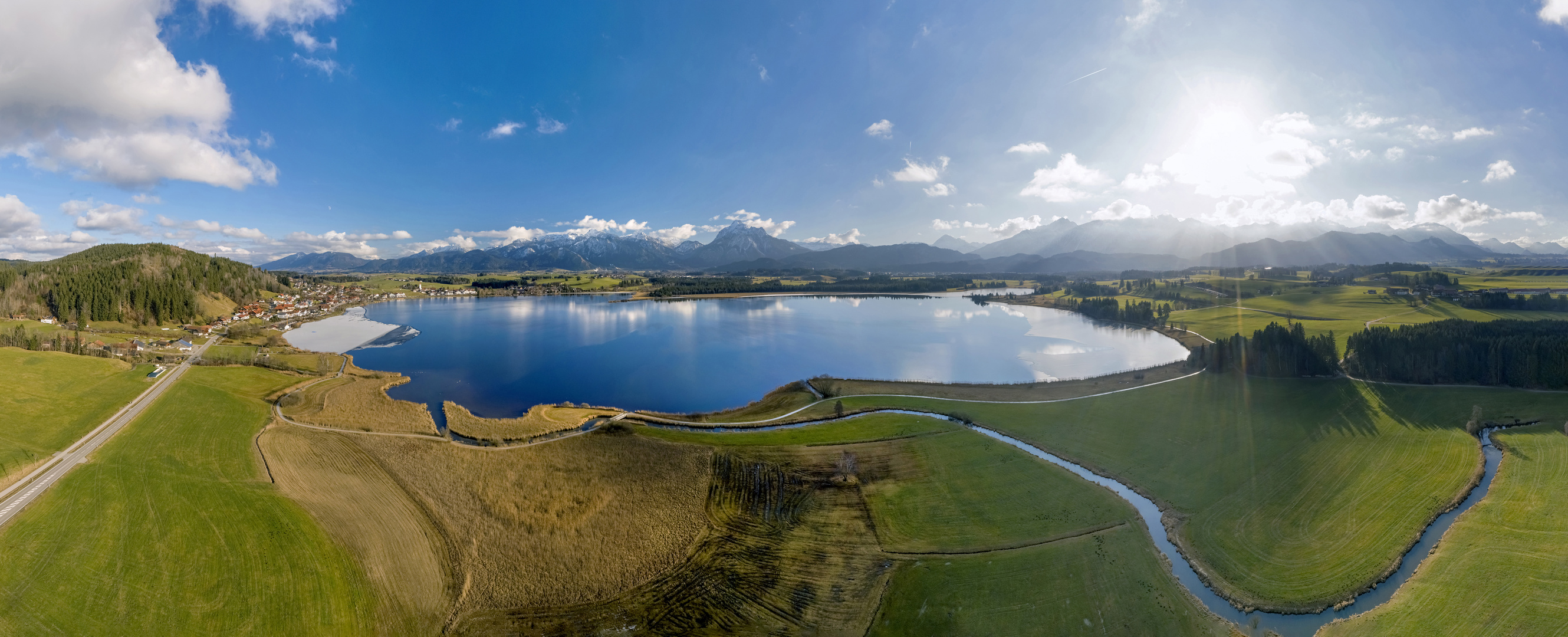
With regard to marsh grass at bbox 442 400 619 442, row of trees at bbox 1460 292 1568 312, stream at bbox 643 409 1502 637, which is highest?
row of trees at bbox 1460 292 1568 312

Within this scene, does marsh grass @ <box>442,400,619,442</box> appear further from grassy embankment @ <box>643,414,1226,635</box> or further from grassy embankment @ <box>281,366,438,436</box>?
grassy embankment @ <box>643,414,1226,635</box>

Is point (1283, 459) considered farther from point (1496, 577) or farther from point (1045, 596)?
point (1045, 596)

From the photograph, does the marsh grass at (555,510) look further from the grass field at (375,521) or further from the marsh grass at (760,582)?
the marsh grass at (760,582)

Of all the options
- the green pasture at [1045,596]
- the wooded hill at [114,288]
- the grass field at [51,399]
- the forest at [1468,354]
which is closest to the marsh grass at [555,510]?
the green pasture at [1045,596]

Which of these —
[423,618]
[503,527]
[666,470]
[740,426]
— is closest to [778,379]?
[740,426]

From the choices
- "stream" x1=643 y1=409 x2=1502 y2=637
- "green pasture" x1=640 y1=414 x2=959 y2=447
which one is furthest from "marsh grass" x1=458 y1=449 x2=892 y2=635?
"stream" x1=643 y1=409 x2=1502 y2=637

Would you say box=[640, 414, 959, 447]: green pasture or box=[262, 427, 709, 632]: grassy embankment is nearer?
box=[262, 427, 709, 632]: grassy embankment

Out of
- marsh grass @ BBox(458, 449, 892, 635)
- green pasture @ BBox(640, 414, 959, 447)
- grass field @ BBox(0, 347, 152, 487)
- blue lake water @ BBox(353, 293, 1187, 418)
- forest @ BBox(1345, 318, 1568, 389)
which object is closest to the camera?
marsh grass @ BBox(458, 449, 892, 635)
